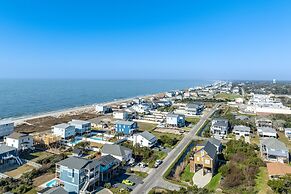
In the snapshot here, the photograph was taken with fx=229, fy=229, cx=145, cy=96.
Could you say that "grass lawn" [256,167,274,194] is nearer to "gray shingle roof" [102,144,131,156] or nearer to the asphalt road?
the asphalt road

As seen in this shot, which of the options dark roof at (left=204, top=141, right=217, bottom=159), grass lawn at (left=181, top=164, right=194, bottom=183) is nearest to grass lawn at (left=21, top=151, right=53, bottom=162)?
grass lawn at (left=181, top=164, right=194, bottom=183)

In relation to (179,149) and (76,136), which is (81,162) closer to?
(179,149)

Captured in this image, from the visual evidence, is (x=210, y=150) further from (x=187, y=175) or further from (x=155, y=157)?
(x=155, y=157)

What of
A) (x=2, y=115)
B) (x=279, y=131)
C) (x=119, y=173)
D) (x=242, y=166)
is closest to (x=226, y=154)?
(x=242, y=166)

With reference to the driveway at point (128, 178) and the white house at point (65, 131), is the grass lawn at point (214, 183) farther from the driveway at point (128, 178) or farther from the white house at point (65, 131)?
the white house at point (65, 131)

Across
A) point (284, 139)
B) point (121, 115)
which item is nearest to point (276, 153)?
point (284, 139)

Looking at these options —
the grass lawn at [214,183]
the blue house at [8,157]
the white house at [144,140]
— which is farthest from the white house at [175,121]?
the blue house at [8,157]
